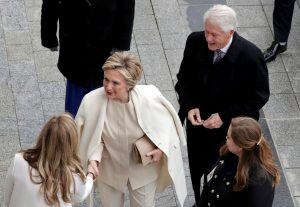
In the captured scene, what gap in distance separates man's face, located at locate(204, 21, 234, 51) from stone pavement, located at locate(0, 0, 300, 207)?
69.6 inches

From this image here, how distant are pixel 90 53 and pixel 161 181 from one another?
4.42ft

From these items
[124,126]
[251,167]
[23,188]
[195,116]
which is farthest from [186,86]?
[23,188]

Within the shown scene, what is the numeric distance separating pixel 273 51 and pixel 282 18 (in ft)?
1.31

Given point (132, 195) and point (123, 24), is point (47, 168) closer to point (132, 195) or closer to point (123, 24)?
point (132, 195)

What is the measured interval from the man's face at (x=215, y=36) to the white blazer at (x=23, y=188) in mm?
1612

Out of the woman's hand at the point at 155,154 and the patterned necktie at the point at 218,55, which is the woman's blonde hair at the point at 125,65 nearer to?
the woman's hand at the point at 155,154

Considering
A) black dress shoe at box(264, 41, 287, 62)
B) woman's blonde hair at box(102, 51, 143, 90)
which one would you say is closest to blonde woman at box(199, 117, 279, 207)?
woman's blonde hair at box(102, 51, 143, 90)

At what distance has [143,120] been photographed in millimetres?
5762

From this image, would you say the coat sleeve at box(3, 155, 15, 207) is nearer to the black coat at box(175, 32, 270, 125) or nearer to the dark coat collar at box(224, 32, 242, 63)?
the black coat at box(175, 32, 270, 125)

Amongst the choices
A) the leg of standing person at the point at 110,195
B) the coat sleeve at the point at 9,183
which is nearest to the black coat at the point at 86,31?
the leg of standing person at the point at 110,195

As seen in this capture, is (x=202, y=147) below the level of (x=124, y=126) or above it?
below

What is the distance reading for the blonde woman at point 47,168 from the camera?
4.98m

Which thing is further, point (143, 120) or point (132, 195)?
point (132, 195)

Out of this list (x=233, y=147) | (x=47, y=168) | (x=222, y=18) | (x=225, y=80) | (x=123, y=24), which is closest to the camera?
(x=47, y=168)
